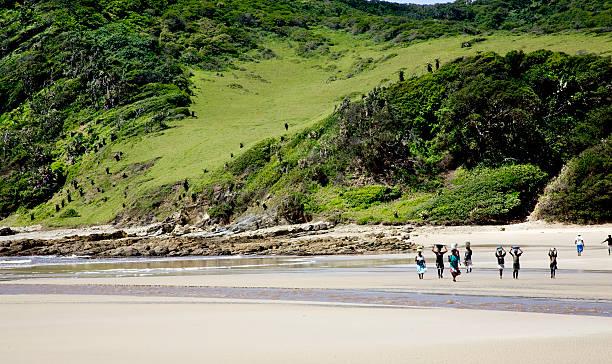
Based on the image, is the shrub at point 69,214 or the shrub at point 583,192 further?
the shrub at point 69,214

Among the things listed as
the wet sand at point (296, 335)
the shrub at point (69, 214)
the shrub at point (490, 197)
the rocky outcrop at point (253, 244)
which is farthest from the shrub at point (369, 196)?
the shrub at point (69, 214)

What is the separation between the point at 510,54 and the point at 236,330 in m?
55.3

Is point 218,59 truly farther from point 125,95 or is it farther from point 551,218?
point 551,218

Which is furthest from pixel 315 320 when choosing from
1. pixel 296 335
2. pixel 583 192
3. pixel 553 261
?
pixel 583 192

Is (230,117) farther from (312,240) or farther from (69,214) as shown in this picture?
(312,240)

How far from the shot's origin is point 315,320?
Answer: 15.5 m

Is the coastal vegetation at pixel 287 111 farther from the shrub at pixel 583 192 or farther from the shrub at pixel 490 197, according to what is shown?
the shrub at pixel 583 192

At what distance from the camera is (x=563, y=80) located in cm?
5806

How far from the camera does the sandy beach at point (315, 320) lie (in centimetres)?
1170

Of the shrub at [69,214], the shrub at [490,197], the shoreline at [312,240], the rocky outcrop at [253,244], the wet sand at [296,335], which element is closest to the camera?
the wet sand at [296,335]

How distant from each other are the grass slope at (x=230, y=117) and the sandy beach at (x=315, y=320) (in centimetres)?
4786

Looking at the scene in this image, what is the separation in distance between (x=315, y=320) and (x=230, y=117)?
86.6 meters

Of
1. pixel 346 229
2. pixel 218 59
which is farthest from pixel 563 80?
pixel 218 59

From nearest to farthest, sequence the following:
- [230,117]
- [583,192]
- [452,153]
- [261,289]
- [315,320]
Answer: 1. [315,320]
2. [261,289]
3. [583,192]
4. [452,153]
5. [230,117]
